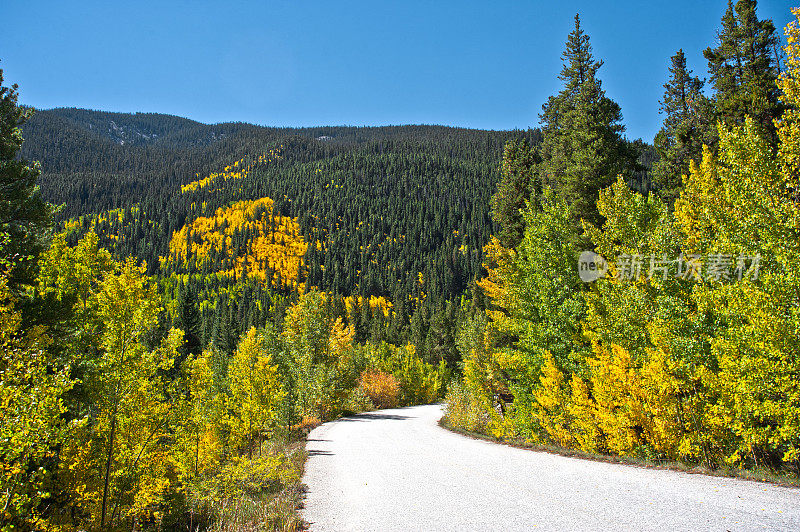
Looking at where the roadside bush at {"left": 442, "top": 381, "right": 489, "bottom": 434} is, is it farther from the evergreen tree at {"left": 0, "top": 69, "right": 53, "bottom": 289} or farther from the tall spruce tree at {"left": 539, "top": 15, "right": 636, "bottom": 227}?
the evergreen tree at {"left": 0, "top": 69, "right": 53, "bottom": 289}

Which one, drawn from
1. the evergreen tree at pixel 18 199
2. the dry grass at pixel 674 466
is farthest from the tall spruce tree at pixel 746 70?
the evergreen tree at pixel 18 199

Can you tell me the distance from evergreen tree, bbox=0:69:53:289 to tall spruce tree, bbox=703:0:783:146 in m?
25.6

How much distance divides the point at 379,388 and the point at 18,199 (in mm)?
35285

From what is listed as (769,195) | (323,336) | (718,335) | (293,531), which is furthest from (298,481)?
(323,336)

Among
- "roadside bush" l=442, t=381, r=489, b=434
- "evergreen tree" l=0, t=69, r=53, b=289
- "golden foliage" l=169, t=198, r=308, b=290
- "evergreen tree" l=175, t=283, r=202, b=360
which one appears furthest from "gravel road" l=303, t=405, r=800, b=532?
"golden foliage" l=169, t=198, r=308, b=290

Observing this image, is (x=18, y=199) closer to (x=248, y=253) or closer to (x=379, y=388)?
(x=379, y=388)

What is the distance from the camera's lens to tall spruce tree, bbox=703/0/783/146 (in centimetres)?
1702

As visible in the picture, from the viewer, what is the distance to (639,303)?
13031 millimetres

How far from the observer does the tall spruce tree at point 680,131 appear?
22.2 meters

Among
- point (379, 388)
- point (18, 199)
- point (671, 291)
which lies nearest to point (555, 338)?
point (671, 291)

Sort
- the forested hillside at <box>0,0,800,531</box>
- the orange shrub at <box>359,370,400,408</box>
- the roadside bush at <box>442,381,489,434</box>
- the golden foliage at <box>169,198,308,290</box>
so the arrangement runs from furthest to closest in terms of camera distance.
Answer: the golden foliage at <box>169,198,308,290</box> < the orange shrub at <box>359,370,400,408</box> < the roadside bush at <box>442,381,489,434</box> < the forested hillside at <box>0,0,800,531</box>

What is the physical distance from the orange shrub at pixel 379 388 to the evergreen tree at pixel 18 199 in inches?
1274

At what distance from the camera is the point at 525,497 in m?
9.16

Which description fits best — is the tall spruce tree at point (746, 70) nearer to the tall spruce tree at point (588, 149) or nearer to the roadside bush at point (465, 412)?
the tall spruce tree at point (588, 149)
